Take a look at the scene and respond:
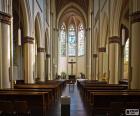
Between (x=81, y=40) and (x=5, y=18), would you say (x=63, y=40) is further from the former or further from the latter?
(x=5, y=18)

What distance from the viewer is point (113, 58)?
15.1 metres

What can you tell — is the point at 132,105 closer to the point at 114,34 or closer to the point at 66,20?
the point at 114,34

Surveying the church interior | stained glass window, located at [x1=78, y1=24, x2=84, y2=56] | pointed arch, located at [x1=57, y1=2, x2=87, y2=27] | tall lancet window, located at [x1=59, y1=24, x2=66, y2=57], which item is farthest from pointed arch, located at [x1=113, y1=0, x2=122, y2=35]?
tall lancet window, located at [x1=59, y1=24, x2=66, y2=57]

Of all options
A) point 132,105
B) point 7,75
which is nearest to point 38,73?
point 7,75

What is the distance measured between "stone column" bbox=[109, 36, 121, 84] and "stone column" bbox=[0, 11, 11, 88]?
793cm

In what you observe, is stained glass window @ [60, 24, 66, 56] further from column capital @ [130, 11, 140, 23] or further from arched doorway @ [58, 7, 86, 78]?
column capital @ [130, 11, 140, 23]

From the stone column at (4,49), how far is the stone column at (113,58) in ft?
Result: 26.0

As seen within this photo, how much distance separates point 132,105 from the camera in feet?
17.9

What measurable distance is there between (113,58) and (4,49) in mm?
8354

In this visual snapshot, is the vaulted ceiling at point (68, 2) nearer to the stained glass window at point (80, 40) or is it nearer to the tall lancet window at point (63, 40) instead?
the stained glass window at point (80, 40)

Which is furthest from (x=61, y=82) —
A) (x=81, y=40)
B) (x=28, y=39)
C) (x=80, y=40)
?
(x=80, y=40)

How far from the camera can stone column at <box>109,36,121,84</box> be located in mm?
14812

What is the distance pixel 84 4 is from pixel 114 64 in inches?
842

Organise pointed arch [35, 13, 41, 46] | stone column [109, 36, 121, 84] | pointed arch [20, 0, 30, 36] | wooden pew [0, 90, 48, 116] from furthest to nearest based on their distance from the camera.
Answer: pointed arch [35, 13, 41, 46] → stone column [109, 36, 121, 84] → pointed arch [20, 0, 30, 36] → wooden pew [0, 90, 48, 116]
